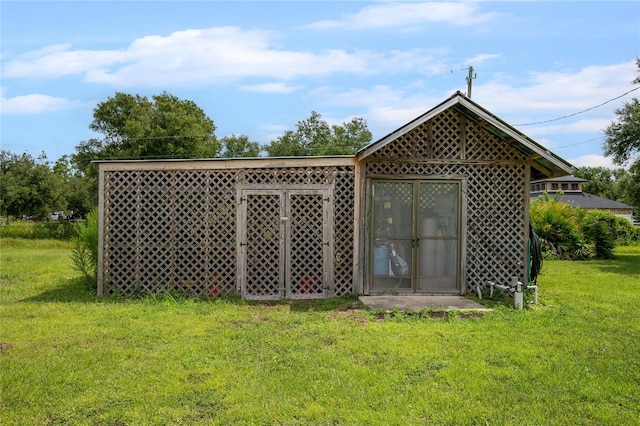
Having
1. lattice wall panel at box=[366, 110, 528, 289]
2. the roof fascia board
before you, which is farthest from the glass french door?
the roof fascia board

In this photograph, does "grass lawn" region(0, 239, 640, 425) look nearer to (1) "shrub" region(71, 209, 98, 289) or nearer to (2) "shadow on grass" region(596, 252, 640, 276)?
(1) "shrub" region(71, 209, 98, 289)

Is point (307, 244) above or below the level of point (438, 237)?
below

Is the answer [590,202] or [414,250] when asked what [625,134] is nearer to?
[414,250]

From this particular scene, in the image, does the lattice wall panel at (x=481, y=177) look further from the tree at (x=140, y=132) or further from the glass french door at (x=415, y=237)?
the tree at (x=140, y=132)

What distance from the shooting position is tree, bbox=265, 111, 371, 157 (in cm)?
4281

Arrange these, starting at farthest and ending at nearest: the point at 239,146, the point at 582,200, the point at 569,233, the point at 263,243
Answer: the point at 239,146
the point at 582,200
the point at 569,233
the point at 263,243

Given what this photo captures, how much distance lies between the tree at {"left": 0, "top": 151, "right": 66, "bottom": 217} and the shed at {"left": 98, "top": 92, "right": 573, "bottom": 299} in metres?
26.5

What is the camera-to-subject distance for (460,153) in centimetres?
882

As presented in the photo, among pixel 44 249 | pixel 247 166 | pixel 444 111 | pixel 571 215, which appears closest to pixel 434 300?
pixel 444 111

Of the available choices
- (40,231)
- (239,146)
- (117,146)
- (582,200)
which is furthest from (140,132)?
(582,200)

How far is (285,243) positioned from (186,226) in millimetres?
1831

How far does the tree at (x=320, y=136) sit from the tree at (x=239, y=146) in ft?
9.41

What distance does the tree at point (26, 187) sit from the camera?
100.0 ft

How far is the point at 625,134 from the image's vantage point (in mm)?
18594
